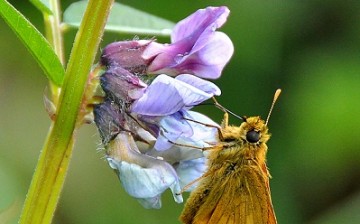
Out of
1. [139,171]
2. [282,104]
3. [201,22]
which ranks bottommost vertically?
[282,104]

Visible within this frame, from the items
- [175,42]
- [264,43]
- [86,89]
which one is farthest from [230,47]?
[264,43]

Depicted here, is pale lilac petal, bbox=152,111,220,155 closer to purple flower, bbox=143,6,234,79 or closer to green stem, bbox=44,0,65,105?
purple flower, bbox=143,6,234,79

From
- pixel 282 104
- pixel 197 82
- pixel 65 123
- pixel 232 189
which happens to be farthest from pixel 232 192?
pixel 282 104

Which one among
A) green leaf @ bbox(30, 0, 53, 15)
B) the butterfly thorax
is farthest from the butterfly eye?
green leaf @ bbox(30, 0, 53, 15)

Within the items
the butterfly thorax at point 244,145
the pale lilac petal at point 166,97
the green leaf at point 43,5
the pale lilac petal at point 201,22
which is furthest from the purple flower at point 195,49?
the butterfly thorax at point 244,145

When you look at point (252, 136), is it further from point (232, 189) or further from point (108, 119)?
point (108, 119)

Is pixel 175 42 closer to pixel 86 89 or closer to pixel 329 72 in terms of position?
pixel 86 89

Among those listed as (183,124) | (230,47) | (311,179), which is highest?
(230,47)

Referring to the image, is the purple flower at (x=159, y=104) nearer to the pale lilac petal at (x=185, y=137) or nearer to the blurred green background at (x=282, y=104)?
the pale lilac petal at (x=185, y=137)
